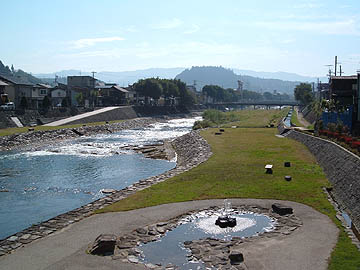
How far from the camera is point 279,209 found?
22.5 meters

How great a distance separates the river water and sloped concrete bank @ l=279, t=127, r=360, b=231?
49.4 feet

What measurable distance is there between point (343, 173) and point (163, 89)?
388 feet

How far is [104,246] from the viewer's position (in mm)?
17156

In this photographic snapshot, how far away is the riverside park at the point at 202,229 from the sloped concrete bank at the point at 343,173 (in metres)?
0.80

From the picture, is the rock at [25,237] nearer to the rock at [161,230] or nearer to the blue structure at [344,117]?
the rock at [161,230]

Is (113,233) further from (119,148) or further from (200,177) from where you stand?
(119,148)

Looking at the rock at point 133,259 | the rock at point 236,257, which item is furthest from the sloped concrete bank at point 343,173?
the rock at point 133,259

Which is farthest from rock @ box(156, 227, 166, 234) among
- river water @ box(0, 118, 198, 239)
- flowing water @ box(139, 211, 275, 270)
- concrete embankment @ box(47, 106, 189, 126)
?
concrete embankment @ box(47, 106, 189, 126)

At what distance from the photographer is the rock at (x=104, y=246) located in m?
17.0

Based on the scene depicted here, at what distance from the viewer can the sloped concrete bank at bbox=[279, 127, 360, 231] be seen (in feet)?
74.0

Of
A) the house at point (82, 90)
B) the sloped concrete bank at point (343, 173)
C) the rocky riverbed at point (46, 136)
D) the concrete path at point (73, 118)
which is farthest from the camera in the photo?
the house at point (82, 90)

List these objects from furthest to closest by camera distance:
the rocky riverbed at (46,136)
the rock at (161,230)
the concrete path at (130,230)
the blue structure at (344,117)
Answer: the rocky riverbed at (46,136) → the blue structure at (344,117) → the rock at (161,230) → the concrete path at (130,230)

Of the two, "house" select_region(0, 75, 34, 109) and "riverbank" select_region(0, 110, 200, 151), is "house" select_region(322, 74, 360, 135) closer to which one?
"riverbank" select_region(0, 110, 200, 151)

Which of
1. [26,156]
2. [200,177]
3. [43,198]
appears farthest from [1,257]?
[26,156]
